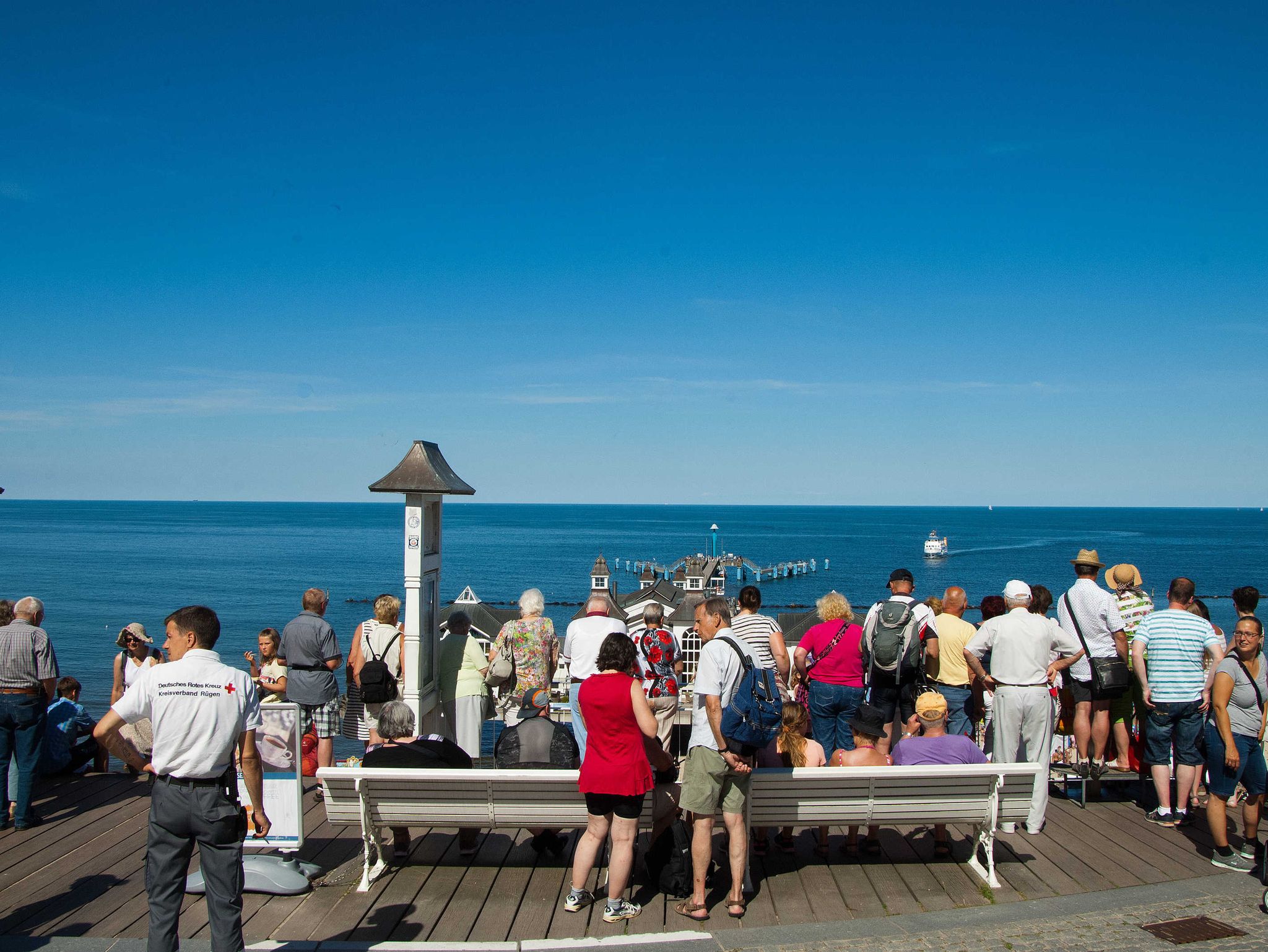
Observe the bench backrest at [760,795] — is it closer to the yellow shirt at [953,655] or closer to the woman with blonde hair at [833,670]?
the woman with blonde hair at [833,670]

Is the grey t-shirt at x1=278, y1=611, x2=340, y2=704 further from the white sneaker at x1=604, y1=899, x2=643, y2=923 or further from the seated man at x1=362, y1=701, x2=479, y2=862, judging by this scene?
the white sneaker at x1=604, y1=899, x2=643, y2=923

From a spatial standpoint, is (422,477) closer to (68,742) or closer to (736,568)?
(68,742)

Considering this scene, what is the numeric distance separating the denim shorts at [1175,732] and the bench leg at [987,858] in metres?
1.77

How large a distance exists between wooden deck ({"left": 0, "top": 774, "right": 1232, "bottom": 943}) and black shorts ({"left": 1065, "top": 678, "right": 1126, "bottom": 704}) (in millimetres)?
862

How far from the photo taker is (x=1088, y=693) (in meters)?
6.91

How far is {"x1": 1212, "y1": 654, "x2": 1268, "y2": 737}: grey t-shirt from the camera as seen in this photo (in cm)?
554

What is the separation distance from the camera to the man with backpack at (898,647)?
21.0 feet

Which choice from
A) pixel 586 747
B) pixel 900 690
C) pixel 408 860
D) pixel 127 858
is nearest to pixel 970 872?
pixel 900 690

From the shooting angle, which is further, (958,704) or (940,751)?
(958,704)

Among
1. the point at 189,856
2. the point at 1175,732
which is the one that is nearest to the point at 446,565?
the point at 1175,732

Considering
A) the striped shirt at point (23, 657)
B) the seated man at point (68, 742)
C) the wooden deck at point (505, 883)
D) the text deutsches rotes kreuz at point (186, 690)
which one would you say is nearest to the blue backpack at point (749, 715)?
the wooden deck at point (505, 883)

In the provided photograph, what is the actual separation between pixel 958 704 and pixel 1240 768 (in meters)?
1.75

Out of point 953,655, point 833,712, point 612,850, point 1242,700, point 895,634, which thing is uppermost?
point 895,634

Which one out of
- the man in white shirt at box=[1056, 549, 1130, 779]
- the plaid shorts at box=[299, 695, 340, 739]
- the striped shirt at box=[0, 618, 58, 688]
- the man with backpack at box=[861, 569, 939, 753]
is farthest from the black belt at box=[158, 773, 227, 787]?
the man in white shirt at box=[1056, 549, 1130, 779]
